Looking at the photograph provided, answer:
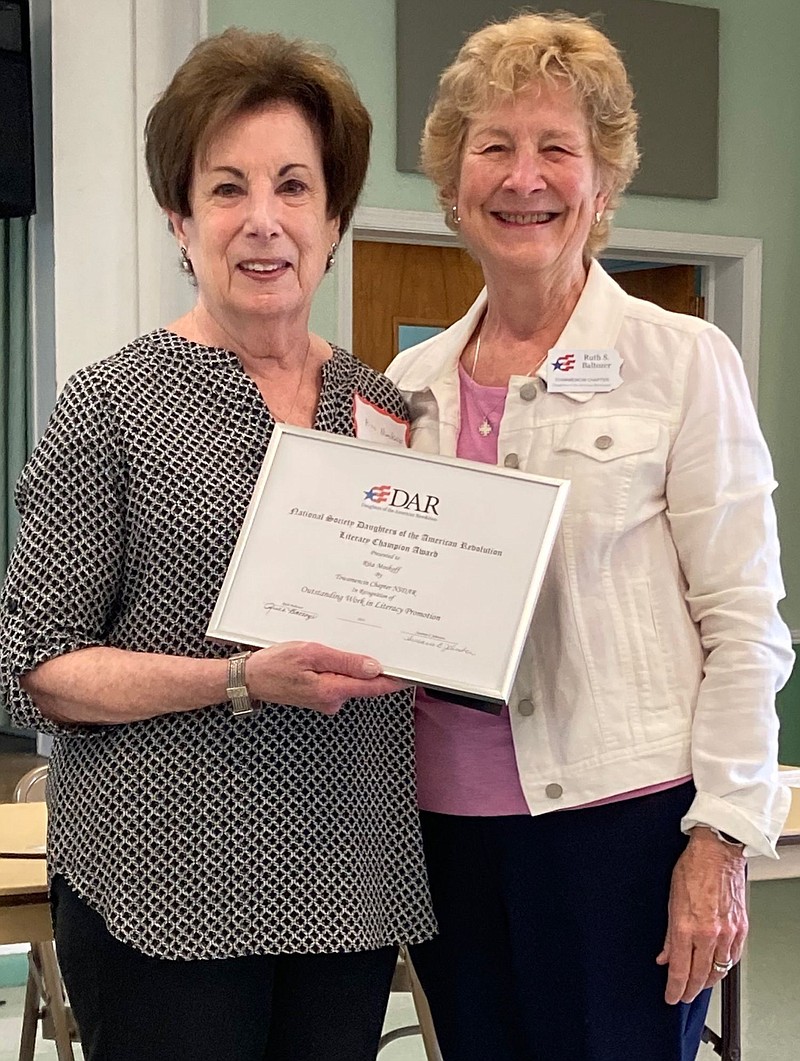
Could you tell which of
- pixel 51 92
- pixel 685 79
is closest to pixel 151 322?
pixel 51 92

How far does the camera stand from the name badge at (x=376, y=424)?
5.38 feet

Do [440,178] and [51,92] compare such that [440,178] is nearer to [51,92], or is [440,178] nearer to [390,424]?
[390,424]

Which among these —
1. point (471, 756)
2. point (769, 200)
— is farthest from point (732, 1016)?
point (769, 200)

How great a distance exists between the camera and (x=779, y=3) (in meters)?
5.50

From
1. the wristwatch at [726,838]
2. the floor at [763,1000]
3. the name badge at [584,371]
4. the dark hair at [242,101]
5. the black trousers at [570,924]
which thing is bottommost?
the floor at [763,1000]

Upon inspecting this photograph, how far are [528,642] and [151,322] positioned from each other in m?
3.02

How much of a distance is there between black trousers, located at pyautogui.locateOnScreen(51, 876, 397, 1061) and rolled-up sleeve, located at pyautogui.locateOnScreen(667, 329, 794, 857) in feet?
1.56

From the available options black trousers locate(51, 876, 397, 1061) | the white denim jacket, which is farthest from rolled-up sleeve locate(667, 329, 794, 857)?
black trousers locate(51, 876, 397, 1061)

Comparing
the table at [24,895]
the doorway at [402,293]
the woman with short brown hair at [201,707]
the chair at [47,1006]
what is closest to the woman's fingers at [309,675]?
the woman with short brown hair at [201,707]

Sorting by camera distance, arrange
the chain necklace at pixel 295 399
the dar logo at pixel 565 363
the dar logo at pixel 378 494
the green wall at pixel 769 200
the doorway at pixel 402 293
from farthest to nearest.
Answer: the green wall at pixel 769 200
the doorway at pixel 402 293
the dar logo at pixel 565 363
the chain necklace at pixel 295 399
the dar logo at pixel 378 494

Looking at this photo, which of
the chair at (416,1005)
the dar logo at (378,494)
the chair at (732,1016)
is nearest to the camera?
the dar logo at (378,494)

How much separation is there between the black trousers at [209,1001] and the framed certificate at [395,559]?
0.36 meters
